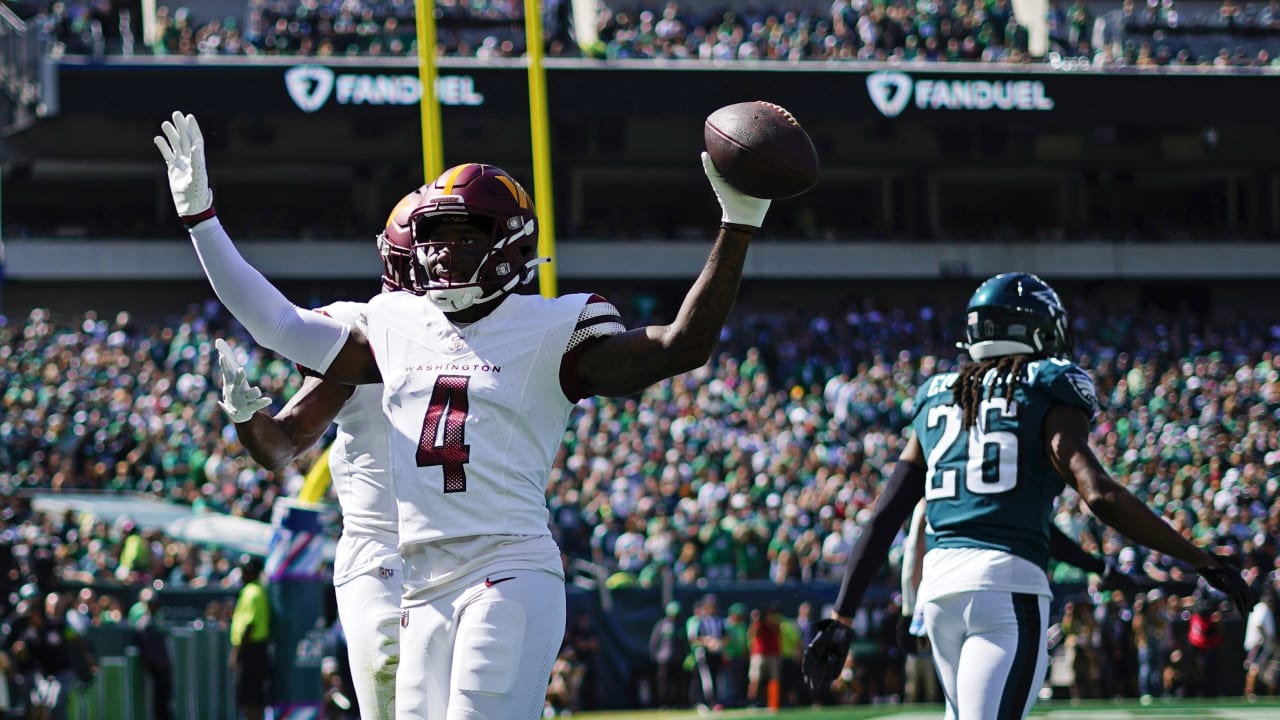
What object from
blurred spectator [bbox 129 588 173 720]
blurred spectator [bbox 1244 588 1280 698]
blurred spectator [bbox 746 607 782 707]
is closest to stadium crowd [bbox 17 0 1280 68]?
blurred spectator [bbox 746 607 782 707]

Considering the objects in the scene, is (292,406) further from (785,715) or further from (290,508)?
(785,715)

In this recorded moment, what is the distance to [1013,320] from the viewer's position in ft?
16.3

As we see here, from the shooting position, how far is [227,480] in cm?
1612

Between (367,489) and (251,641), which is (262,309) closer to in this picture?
(367,489)

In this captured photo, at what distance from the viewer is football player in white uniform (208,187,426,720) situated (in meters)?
4.34

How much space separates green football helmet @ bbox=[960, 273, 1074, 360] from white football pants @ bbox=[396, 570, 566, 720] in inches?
71.5

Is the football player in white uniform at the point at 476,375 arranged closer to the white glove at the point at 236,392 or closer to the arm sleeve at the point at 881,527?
the white glove at the point at 236,392

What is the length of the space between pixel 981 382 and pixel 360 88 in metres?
20.5

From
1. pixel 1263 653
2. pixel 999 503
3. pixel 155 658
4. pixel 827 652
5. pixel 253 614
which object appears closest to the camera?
pixel 999 503

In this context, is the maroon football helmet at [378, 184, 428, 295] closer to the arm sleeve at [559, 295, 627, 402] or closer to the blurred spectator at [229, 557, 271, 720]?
the arm sleeve at [559, 295, 627, 402]

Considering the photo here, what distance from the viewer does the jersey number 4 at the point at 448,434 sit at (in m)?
3.70

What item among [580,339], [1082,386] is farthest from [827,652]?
[580,339]

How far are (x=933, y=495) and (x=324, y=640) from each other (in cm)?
589

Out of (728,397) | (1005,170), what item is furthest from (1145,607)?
(1005,170)
